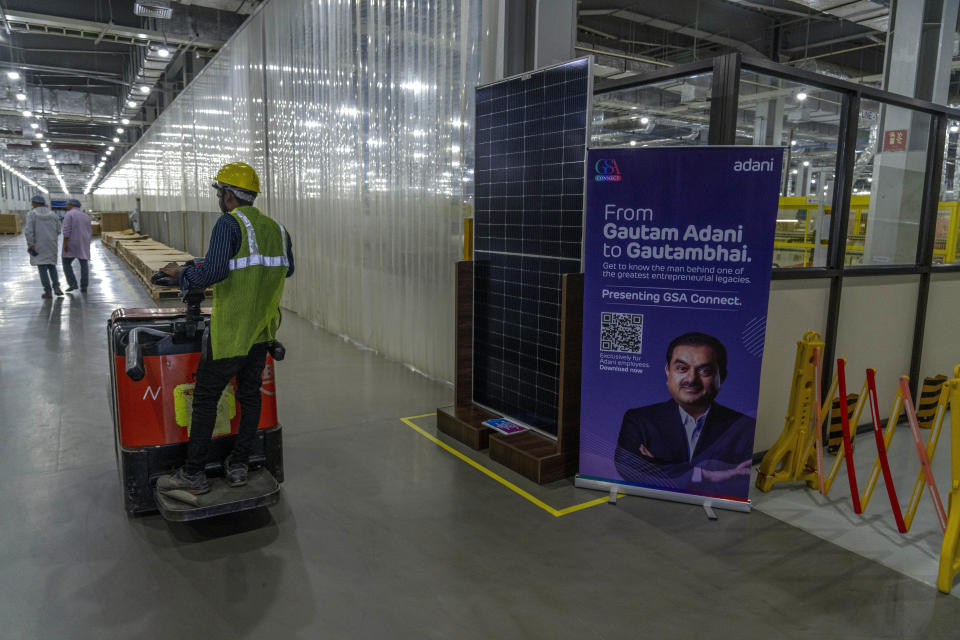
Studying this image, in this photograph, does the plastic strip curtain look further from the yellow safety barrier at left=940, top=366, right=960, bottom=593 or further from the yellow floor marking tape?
the yellow safety barrier at left=940, top=366, right=960, bottom=593

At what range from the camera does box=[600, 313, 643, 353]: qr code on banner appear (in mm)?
3715

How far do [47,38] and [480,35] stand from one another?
1738 centimetres

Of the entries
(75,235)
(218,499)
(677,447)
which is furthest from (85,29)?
(677,447)

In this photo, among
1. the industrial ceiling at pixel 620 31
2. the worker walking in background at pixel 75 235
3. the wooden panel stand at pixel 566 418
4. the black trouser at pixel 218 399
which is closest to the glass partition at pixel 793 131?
the industrial ceiling at pixel 620 31

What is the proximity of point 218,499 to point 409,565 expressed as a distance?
1.06 m

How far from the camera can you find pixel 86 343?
7.77 metres

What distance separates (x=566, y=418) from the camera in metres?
4.06

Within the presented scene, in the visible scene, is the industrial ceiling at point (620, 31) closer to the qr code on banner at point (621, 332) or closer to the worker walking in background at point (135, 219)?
the qr code on banner at point (621, 332)

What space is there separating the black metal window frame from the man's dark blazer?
1.14m

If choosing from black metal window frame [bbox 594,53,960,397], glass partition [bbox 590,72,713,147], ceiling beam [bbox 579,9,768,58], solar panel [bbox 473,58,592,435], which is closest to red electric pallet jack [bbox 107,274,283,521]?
solar panel [bbox 473,58,592,435]

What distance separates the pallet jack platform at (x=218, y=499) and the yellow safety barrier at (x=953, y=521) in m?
3.28

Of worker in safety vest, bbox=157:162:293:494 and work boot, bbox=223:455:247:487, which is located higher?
worker in safety vest, bbox=157:162:293:494

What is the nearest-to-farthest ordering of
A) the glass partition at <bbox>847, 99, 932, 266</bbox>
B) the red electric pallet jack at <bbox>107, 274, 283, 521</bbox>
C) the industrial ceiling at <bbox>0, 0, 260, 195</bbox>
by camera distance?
the red electric pallet jack at <bbox>107, 274, 283, 521</bbox>
the glass partition at <bbox>847, 99, 932, 266</bbox>
the industrial ceiling at <bbox>0, 0, 260, 195</bbox>

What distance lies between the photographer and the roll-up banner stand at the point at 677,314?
3.43 meters
